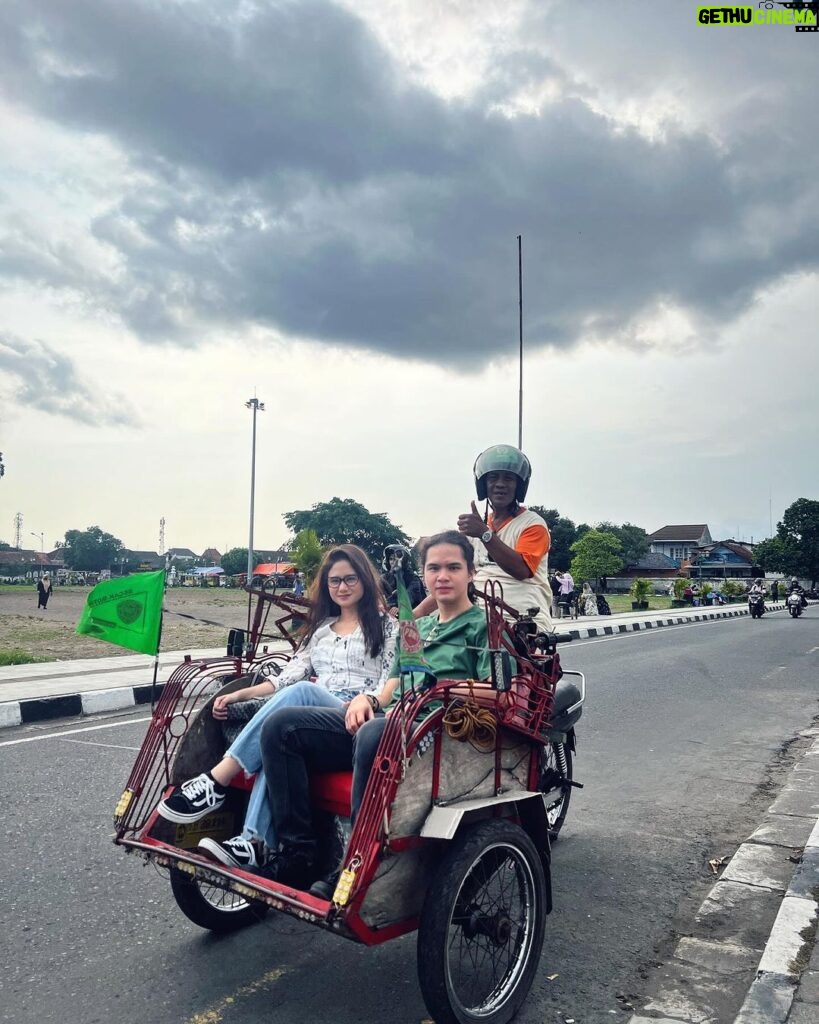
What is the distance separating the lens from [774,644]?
16781mm

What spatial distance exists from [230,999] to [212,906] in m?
0.47

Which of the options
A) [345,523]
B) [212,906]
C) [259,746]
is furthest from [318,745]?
[345,523]

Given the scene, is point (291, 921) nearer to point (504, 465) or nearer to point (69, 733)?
point (504, 465)

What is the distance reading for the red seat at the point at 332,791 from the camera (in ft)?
9.47

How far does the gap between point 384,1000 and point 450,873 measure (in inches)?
26.3

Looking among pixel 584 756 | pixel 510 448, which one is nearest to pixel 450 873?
pixel 510 448

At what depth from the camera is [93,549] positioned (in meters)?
117

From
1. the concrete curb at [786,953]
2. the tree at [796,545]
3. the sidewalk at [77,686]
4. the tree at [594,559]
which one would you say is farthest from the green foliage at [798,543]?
the concrete curb at [786,953]

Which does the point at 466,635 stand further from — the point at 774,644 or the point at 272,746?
the point at 774,644

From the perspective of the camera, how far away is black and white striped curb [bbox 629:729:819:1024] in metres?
2.84

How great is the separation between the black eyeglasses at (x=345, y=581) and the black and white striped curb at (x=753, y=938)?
174 centimetres

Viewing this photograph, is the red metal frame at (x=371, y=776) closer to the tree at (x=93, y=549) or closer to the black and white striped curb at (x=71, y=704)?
the black and white striped curb at (x=71, y=704)

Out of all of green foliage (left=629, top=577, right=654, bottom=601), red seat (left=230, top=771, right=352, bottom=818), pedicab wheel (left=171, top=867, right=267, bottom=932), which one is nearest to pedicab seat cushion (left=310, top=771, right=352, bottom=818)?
red seat (left=230, top=771, right=352, bottom=818)

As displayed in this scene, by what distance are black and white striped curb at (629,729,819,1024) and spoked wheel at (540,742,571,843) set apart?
77cm
